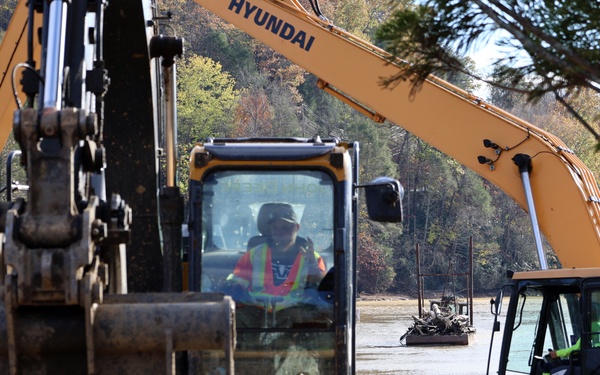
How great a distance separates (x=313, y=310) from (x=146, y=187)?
1.51m

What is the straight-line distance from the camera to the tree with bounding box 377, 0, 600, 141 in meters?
4.92

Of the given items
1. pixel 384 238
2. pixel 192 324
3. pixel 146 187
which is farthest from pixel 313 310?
pixel 384 238

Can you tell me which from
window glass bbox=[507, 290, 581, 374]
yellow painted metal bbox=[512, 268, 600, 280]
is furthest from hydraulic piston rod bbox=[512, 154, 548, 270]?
yellow painted metal bbox=[512, 268, 600, 280]

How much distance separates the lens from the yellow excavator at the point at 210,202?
5.15 metres

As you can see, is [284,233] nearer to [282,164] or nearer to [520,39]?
[282,164]

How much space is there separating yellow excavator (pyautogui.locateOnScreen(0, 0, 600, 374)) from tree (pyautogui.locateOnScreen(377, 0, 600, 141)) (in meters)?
0.29

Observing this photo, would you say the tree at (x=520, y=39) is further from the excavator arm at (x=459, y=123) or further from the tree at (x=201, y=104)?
the tree at (x=201, y=104)

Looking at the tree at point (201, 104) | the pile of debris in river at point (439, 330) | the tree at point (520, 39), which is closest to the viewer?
the tree at point (520, 39)

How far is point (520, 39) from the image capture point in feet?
16.4

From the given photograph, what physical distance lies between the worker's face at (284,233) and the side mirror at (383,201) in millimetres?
565

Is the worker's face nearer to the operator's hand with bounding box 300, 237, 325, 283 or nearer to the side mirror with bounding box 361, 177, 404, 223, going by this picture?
the operator's hand with bounding box 300, 237, 325, 283

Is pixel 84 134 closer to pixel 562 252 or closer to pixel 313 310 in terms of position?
pixel 313 310

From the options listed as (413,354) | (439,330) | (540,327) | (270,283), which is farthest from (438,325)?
(270,283)

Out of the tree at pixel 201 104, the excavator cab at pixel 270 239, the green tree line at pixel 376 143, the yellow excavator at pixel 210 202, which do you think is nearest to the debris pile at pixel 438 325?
the yellow excavator at pixel 210 202
